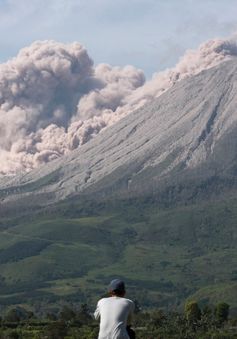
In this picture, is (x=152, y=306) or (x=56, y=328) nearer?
(x=56, y=328)

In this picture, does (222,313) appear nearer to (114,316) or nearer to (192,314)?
(192,314)

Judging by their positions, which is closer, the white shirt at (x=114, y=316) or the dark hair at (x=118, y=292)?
the white shirt at (x=114, y=316)

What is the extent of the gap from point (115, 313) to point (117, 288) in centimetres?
39

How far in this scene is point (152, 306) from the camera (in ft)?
599

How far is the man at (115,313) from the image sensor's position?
1416cm

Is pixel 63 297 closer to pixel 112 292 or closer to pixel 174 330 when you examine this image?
pixel 174 330

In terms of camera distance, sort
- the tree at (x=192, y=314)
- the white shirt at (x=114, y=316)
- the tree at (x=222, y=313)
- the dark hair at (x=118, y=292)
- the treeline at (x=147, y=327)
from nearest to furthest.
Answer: the white shirt at (x=114, y=316), the dark hair at (x=118, y=292), the treeline at (x=147, y=327), the tree at (x=192, y=314), the tree at (x=222, y=313)

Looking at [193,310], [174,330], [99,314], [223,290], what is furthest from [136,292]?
[99,314]

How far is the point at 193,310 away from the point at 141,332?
885 inches

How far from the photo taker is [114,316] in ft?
46.9

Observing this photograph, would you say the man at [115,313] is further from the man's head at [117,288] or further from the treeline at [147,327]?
the treeline at [147,327]

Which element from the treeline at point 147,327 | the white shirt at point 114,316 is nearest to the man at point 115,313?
the white shirt at point 114,316

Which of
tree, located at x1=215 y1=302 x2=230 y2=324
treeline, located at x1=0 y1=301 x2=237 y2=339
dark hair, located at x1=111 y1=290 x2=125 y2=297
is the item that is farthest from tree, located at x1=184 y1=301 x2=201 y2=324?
dark hair, located at x1=111 y1=290 x2=125 y2=297

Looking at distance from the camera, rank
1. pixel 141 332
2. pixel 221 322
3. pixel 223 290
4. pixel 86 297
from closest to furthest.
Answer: pixel 141 332, pixel 221 322, pixel 223 290, pixel 86 297
